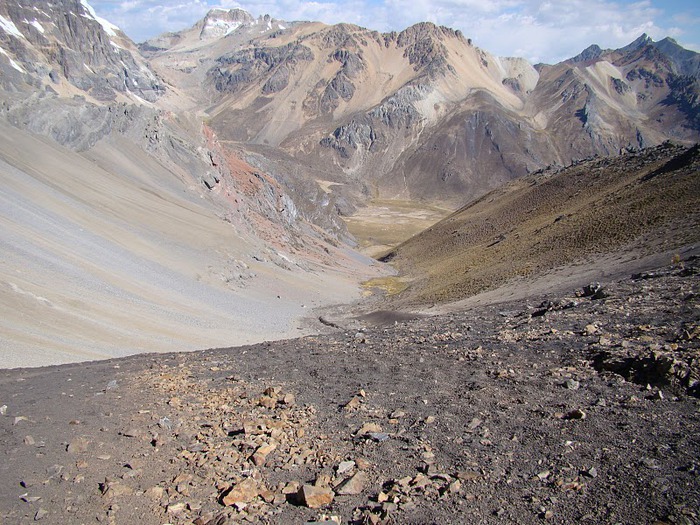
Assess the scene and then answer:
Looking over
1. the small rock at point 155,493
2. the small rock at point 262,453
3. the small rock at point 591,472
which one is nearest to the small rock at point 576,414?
the small rock at point 591,472

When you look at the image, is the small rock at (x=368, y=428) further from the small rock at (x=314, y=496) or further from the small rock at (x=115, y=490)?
the small rock at (x=115, y=490)

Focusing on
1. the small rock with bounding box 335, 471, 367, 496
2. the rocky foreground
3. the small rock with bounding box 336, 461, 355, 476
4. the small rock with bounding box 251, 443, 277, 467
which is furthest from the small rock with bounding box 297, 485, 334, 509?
the small rock with bounding box 251, 443, 277, 467

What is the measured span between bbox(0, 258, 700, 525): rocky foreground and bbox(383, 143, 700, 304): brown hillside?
16638mm

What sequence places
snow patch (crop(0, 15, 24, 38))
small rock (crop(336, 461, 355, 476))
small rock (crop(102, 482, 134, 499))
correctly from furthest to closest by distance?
snow patch (crop(0, 15, 24, 38)) → small rock (crop(336, 461, 355, 476)) → small rock (crop(102, 482, 134, 499))

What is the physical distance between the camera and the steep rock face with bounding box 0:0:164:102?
362 ft

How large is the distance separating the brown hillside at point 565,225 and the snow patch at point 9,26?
10886 cm

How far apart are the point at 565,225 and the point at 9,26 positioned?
13069 cm

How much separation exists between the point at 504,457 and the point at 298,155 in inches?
7349

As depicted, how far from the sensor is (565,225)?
37.5 meters

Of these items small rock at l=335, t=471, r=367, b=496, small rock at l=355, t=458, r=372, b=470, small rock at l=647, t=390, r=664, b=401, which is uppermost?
small rock at l=647, t=390, r=664, b=401

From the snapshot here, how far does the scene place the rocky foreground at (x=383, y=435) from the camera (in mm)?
6496

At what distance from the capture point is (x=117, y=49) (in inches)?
7052

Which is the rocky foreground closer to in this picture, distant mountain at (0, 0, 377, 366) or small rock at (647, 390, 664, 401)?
small rock at (647, 390, 664, 401)

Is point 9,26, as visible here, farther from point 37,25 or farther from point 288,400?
point 288,400
